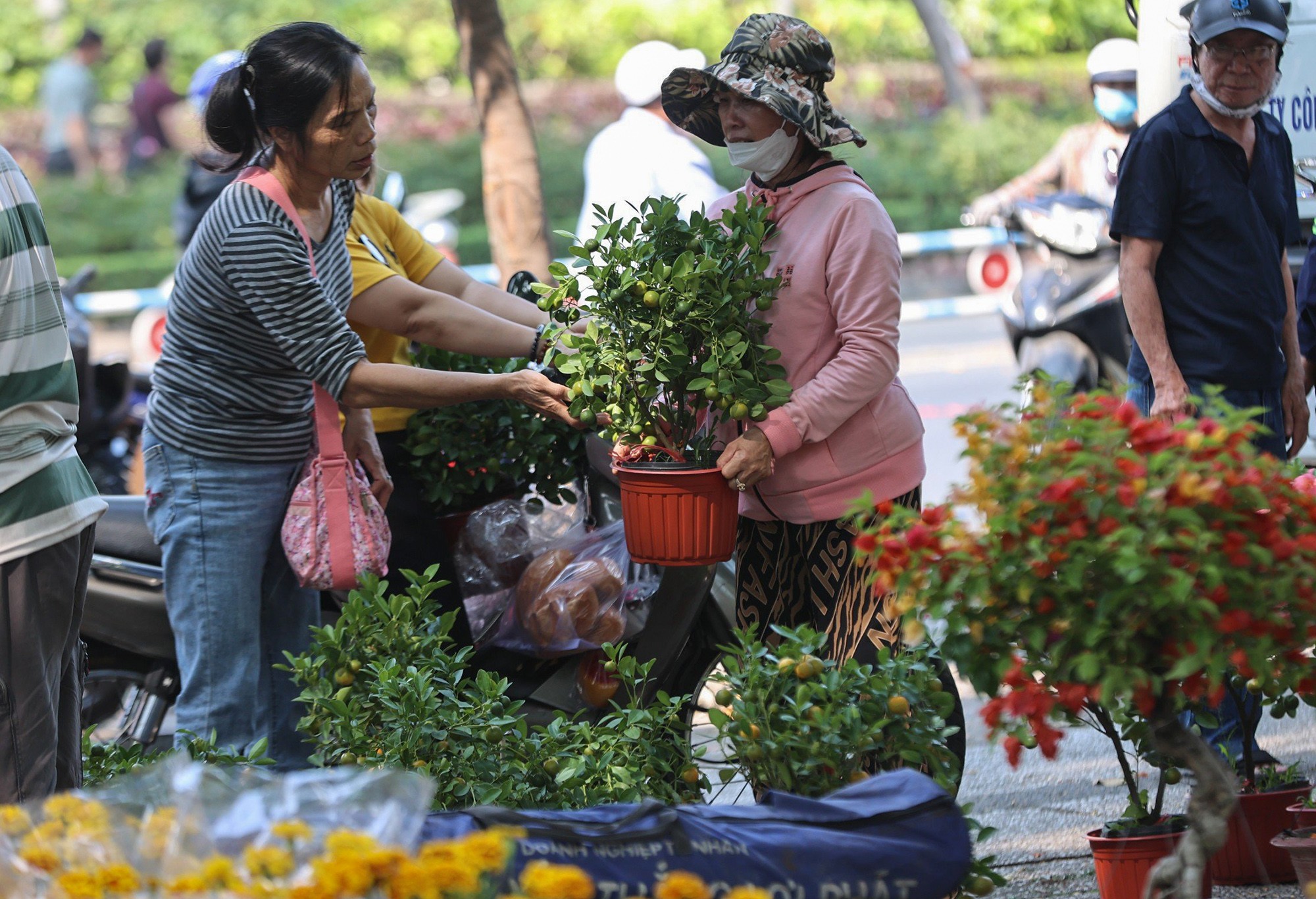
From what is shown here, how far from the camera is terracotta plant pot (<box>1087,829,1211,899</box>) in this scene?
9.53 feet

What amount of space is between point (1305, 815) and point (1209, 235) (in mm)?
1407

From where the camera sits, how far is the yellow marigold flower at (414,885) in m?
1.75

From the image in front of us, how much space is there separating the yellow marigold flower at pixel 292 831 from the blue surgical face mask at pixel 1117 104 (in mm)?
6089

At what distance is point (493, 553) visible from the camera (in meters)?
3.96

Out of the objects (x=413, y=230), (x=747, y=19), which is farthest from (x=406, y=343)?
(x=747, y=19)

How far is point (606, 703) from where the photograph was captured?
12.4ft

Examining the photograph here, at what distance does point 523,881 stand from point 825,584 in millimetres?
1431

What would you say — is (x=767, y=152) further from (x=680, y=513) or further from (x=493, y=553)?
(x=493, y=553)

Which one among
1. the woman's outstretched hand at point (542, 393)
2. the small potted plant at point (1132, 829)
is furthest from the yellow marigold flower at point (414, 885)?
the woman's outstretched hand at point (542, 393)

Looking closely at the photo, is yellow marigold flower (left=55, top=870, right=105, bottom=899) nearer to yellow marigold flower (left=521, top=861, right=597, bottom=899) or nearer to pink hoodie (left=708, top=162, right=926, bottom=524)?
yellow marigold flower (left=521, top=861, right=597, bottom=899)

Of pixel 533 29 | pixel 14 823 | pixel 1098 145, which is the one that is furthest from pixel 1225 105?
pixel 533 29

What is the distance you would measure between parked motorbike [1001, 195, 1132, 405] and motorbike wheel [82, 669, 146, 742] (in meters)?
4.32

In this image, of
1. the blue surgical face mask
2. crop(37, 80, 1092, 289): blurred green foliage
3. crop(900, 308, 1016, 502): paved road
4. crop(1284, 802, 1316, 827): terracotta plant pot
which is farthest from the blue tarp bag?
crop(37, 80, 1092, 289): blurred green foliage

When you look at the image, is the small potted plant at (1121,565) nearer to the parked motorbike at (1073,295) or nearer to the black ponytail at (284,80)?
the black ponytail at (284,80)
